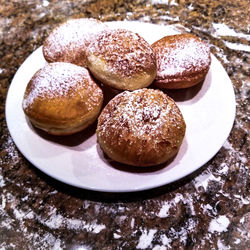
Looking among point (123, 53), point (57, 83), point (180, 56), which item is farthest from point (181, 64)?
point (57, 83)

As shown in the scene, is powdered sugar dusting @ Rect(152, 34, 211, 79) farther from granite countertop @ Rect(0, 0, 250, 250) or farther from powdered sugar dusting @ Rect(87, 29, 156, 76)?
granite countertop @ Rect(0, 0, 250, 250)

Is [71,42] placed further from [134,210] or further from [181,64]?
[134,210]

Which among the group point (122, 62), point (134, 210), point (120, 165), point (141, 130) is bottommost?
point (134, 210)

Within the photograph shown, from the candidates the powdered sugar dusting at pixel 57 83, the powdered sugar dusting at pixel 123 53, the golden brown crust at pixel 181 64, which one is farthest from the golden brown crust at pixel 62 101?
the golden brown crust at pixel 181 64

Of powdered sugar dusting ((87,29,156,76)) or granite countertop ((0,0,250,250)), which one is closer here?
granite countertop ((0,0,250,250))

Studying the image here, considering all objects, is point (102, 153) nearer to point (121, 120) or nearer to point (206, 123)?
point (121, 120)

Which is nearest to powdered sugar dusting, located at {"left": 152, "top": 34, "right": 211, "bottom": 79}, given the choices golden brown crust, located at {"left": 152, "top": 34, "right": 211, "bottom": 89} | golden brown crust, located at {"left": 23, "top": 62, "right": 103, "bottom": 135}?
golden brown crust, located at {"left": 152, "top": 34, "right": 211, "bottom": 89}
